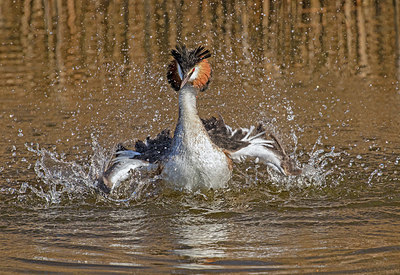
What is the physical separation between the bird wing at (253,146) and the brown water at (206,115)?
25 centimetres

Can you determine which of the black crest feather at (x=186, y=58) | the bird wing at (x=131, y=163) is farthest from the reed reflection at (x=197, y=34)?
the black crest feather at (x=186, y=58)

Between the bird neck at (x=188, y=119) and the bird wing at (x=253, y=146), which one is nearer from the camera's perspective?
the bird neck at (x=188, y=119)

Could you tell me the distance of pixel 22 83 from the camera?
40.2 feet

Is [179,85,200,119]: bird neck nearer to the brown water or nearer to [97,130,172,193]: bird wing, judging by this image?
[97,130,172,193]: bird wing

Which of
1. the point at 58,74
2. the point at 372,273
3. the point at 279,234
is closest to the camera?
the point at 372,273

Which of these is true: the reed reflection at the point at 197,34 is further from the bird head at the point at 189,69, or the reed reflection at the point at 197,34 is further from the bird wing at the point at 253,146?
the bird head at the point at 189,69

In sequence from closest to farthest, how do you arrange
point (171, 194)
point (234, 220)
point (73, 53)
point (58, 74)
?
1. point (234, 220)
2. point (171, 194)
3. point (58, 74)
4. point (73, 53)

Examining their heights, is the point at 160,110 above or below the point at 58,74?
below

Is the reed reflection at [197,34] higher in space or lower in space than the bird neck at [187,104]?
higher

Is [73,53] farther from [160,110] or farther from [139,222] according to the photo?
[139,222]

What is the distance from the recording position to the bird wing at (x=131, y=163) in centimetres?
731

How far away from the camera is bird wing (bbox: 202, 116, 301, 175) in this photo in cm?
756

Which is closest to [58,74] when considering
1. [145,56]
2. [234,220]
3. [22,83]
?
[22,83]

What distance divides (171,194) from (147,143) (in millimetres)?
974
